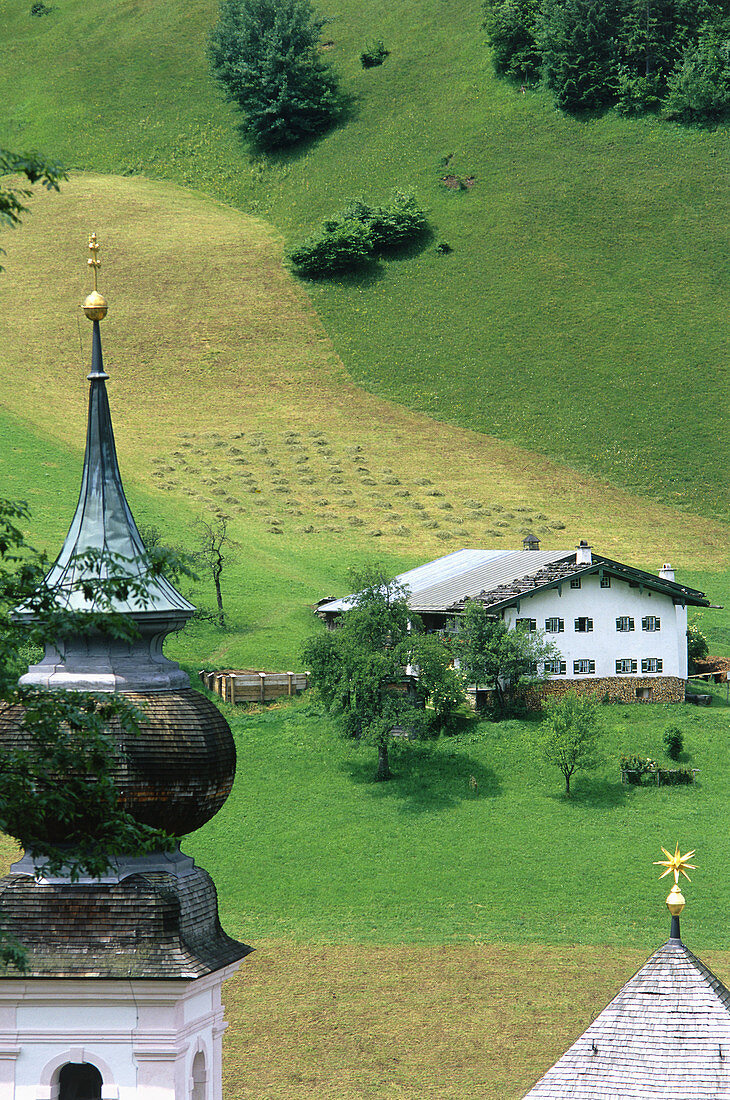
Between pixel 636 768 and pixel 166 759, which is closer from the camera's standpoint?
pixel 166 759

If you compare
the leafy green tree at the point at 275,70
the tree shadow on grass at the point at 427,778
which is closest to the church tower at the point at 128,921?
the tree shadow on grass at the point at 427,778

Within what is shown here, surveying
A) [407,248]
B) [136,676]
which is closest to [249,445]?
[407,248]

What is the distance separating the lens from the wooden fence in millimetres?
64562

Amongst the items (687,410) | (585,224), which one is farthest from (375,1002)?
(585,224)

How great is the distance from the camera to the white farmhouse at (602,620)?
6538 centimetres

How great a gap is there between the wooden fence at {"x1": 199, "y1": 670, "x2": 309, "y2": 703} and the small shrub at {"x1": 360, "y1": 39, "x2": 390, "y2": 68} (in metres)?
135

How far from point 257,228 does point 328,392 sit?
40.3 meters

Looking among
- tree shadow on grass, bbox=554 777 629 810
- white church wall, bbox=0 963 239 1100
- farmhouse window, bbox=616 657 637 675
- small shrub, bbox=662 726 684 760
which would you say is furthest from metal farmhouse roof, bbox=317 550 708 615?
A: white church wall, bbox=0 963 239 1100

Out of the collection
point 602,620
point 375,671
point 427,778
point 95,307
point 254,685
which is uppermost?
point 602,620

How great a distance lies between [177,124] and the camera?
600ft

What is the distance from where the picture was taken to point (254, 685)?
64812 millimetres

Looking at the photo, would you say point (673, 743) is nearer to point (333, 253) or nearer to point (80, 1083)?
point (80, 1083)

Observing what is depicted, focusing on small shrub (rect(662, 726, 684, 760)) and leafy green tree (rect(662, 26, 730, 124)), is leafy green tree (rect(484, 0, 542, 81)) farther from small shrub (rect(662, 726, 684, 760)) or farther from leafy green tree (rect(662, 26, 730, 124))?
small shrub (rect(662, 726, 684, 760))

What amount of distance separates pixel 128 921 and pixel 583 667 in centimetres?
5211
